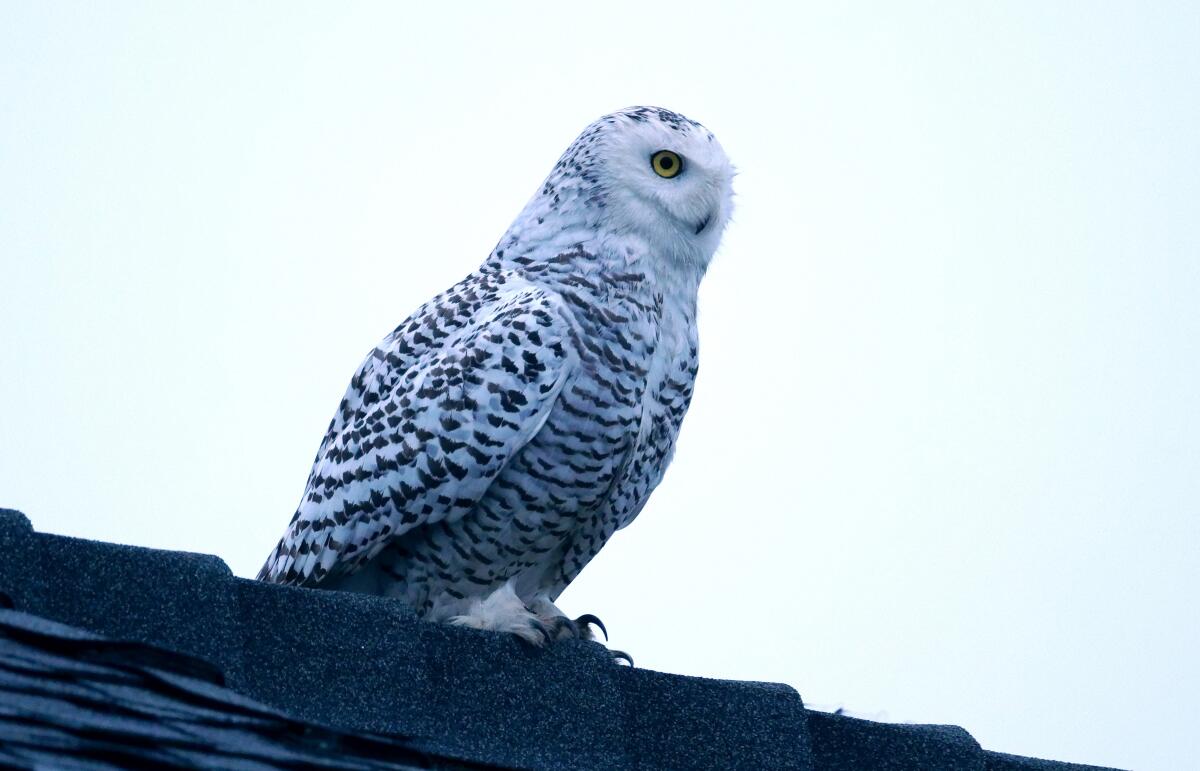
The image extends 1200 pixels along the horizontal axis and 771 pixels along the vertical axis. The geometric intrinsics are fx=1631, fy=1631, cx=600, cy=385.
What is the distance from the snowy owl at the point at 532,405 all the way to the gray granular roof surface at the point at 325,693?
0.55 metres

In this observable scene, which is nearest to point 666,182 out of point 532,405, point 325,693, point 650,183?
point 650,183

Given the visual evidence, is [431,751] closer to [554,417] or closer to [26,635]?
[26,635]

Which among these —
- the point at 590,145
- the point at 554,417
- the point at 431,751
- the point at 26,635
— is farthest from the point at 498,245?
the point at 26,635

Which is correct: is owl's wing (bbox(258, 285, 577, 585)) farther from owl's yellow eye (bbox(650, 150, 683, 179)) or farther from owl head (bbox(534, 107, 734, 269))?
owl's yellow eye (bbox(650, 150, 683, 179))

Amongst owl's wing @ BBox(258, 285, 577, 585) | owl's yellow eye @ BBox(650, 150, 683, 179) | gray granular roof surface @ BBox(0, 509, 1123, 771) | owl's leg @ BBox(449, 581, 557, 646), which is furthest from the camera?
owl's yellow eye @ BBox(650, 150, 683, 179)

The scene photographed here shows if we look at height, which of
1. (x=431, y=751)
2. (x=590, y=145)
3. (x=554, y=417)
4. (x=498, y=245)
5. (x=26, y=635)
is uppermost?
(x=590, y=145)

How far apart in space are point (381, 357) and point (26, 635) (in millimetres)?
2419

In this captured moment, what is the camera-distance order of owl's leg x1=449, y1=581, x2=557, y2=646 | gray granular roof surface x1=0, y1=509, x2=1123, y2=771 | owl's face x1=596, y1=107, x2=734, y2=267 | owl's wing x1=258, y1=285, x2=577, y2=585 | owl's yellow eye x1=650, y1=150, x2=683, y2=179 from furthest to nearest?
1. owl's yellow eye x1=650, y1=150, x2=683, y2=179
2. owl's face x1=596, y1=107, x2=734, y2=267
3. owl's wing x1=258, y1=285, x2=577, y2=585
4. owl's leg x1=449, y1=581, x2=557, y2=646
5. gray granular roof surface x1=0, y1=509, x2=1123, y2=771

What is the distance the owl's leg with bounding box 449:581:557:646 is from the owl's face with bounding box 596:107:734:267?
1.07 meters

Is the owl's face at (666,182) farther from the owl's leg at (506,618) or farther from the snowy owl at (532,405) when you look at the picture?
the owl's leg at (506,618)

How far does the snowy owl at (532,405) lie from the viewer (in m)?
4.20

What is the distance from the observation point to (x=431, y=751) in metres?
2.98

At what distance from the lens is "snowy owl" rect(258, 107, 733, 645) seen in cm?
420

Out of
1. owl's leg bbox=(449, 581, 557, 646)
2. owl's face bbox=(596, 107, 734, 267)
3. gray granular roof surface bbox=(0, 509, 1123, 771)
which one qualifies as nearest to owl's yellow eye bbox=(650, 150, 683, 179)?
owl's face bbox=(596, 107, 734, 267)
